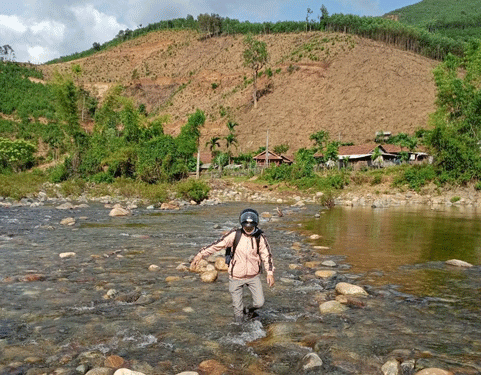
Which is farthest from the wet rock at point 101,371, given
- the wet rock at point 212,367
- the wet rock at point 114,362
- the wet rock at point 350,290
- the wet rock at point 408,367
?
the wet rock at point 350,290

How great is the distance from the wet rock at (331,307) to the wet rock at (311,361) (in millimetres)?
1665

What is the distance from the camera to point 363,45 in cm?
8475

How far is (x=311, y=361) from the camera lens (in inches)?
175

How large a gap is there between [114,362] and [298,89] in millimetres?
73699

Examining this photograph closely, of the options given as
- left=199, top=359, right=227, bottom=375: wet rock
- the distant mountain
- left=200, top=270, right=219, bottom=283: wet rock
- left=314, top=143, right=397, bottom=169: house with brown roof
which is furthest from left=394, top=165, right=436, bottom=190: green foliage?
the distant mountain

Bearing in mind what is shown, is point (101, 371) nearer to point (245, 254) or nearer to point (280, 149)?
point (245, 254)

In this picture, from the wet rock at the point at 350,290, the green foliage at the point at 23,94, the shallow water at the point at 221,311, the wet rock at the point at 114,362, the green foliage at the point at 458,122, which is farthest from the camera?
the green foliage at the point at 23,94

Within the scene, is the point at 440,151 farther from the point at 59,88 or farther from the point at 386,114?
the point at 59,88

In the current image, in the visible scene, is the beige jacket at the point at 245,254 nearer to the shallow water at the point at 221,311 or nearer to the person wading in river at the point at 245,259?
the person wading in river at the point at 245,259

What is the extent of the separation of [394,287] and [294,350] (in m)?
3.57

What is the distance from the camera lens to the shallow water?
15.4 ft

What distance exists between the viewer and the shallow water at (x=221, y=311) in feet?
15.4

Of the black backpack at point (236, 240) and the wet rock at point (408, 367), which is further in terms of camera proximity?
the black backpack at point (236, 240)

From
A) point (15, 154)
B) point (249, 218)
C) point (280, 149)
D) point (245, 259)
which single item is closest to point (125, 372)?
point (245, 259)
